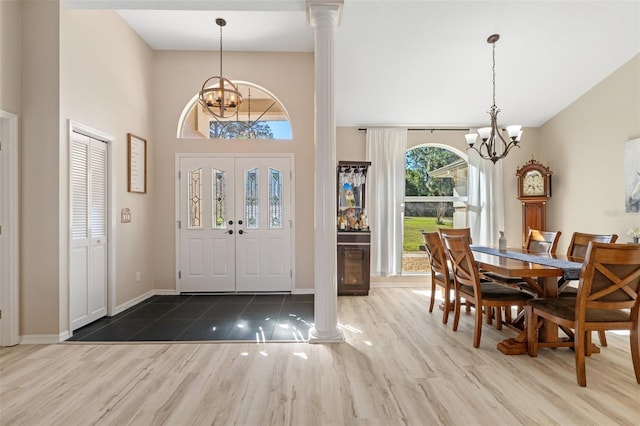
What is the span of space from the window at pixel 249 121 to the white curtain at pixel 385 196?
1452 millimetres

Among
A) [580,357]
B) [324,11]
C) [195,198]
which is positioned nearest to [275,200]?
[195,198]

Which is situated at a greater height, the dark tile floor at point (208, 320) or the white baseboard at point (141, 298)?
the white baseboard at point (141, 298)

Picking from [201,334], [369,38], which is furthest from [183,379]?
[369,38]

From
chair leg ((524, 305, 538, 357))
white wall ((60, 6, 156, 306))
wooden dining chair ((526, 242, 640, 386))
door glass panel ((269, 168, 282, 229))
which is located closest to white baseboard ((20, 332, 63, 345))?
white wall ((60, 6, 156, 306))

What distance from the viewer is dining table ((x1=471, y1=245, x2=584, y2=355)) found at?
2652 millimetres

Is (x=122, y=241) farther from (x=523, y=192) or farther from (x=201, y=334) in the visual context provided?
(x=523, y=192)

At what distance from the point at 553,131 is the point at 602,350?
3619 millimetres

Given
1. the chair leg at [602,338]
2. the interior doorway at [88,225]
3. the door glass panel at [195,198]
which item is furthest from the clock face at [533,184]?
the interior doorway at [88,225]

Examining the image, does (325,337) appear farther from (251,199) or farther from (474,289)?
(251,199)

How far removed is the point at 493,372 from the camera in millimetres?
2553

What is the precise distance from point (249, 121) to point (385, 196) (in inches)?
95.1

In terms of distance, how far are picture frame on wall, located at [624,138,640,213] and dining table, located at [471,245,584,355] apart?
5.78 feet

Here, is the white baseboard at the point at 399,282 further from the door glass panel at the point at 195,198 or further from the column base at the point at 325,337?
the door glass panel at the point at 195,198

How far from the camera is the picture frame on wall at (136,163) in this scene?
437 cm
